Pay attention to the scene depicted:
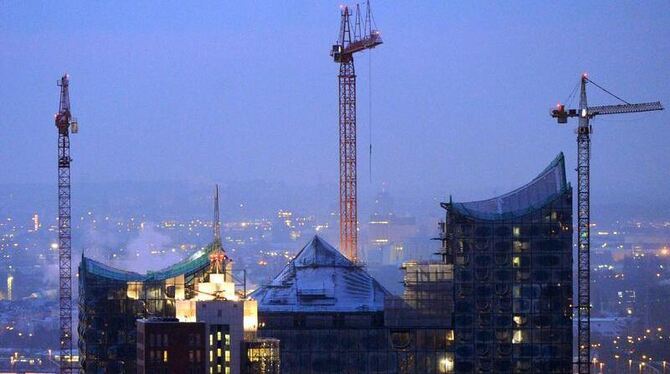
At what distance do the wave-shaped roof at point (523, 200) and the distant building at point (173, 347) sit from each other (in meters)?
31.8

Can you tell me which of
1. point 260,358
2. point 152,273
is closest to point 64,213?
point 152,273

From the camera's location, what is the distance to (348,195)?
17762cm

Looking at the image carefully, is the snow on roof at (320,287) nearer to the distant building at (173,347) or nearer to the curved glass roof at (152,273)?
the curved glass roof at (152,273)

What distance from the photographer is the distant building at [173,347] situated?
11519cm

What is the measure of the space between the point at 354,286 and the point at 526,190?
44.2ft

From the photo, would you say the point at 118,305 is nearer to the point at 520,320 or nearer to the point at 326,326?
the point at 326,326

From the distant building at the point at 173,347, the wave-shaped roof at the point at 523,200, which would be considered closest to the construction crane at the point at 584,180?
the wave-shaped roof at the point at 523,200

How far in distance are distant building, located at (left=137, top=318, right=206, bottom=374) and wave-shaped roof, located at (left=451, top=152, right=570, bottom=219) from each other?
31833 mm

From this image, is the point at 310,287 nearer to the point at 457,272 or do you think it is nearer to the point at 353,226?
the point at 457,272

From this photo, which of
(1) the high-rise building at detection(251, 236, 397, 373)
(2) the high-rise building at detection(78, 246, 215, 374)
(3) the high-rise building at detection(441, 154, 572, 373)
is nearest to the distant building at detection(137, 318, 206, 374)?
(1) the high-rise building at detection(251, 236, 397, 373)

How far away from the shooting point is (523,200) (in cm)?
14500

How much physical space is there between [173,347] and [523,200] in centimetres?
3684

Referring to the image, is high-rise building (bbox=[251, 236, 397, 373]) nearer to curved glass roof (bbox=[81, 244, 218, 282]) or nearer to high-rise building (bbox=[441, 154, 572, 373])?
curved glass roof (bbox=[81, 244, 218, 282])

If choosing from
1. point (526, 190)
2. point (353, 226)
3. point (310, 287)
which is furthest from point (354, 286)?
point (353, 226)
